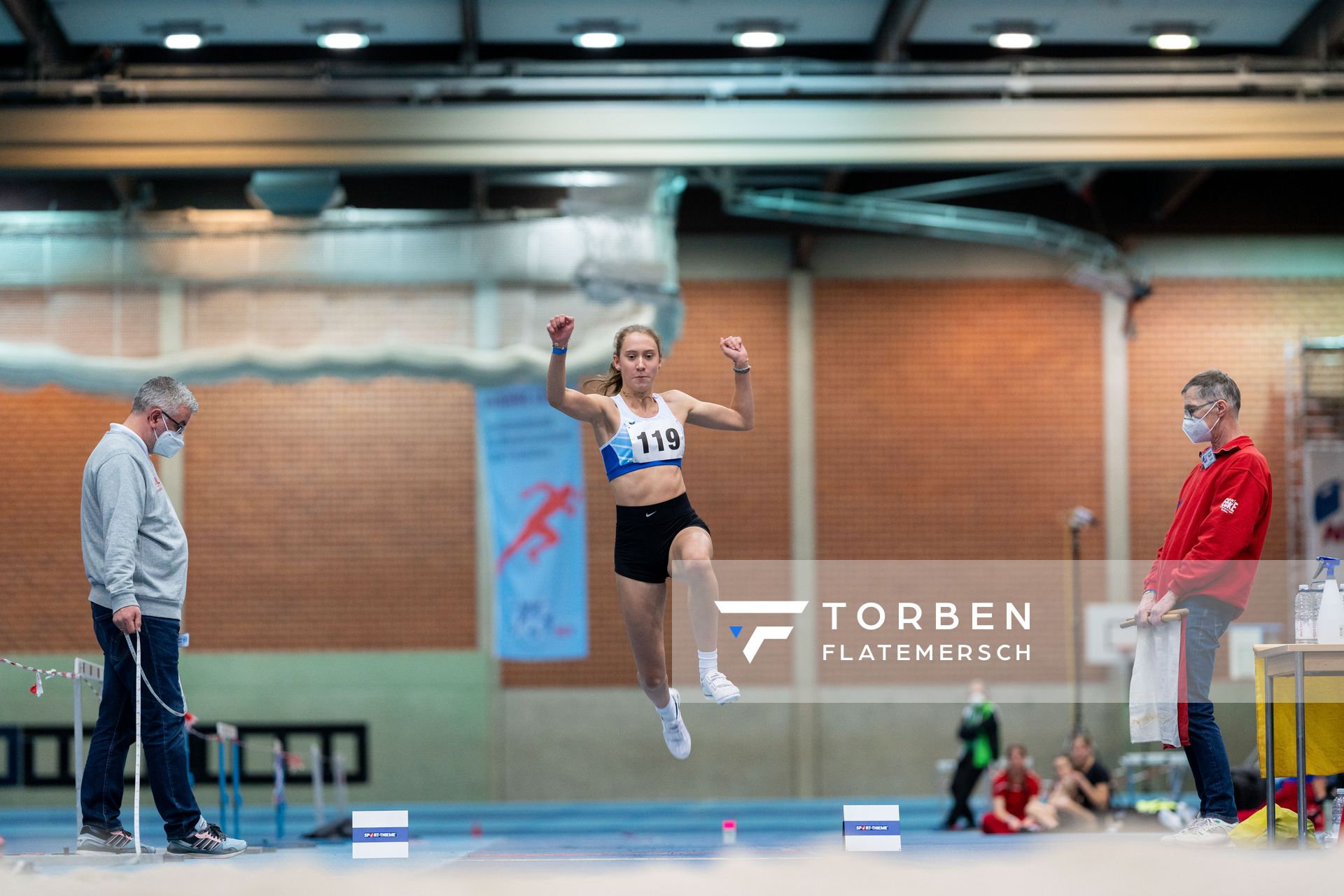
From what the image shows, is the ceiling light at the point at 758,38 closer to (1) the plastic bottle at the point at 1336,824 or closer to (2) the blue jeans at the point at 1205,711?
(2) the blue jeans at the point at 1205,711

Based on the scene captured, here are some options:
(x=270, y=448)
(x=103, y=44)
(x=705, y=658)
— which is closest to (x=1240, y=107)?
(x=705, y=658)

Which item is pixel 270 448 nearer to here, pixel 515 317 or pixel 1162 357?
pixel 515 317

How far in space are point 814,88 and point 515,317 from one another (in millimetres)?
3537

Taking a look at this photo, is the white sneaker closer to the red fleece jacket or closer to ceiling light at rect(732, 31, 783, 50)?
the red fleece jacket

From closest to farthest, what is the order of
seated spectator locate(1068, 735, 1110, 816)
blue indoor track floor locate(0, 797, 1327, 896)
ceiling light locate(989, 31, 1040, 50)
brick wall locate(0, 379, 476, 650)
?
blue indoor track floor locate(0, 797, 1327, 896) < ceiling light locate(989, 31, 1040, 50) < seated spectator locate(1068, 735, 1110, 816) < brick wall locate(0, 379, 476, 650)

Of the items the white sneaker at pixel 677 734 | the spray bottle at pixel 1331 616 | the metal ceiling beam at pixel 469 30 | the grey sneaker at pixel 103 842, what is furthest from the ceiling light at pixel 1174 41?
the grey sneaker at pixel 103 842

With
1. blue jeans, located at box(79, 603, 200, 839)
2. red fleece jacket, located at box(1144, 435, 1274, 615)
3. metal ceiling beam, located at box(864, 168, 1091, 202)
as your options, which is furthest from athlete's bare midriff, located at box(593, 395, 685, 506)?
metal ceiling beam, located at box(864, 168, 1091, 202)

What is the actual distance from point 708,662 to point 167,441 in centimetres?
284

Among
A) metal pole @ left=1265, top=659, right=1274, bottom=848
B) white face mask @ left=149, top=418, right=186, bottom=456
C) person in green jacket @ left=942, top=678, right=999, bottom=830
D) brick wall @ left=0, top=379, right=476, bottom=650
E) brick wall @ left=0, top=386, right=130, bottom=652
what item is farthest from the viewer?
brick wall @ left=0, top=379, right=476, bottom=650

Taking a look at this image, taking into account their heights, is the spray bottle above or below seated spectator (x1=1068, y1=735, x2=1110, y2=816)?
above

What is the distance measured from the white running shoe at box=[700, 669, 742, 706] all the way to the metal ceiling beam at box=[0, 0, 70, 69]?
8765 millimetres

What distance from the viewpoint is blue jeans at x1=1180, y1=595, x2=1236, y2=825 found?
5.84 m

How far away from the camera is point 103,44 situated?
512 inches

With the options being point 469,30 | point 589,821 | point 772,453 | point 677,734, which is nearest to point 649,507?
point 677,734
